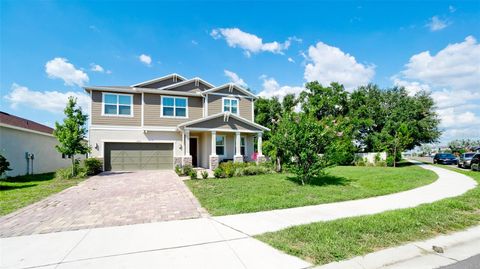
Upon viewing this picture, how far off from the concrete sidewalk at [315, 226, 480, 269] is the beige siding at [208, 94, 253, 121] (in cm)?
1601

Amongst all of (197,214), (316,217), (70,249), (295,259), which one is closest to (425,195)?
(316,217)

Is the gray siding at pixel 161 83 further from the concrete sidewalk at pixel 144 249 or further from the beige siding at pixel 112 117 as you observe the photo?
the concrete sidewalk at pixel 144 249

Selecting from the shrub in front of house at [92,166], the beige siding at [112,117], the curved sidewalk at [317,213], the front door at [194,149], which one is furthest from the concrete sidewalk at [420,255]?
the front door at [194,149]

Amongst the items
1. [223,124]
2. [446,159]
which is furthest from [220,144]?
[446,159]

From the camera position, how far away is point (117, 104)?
17000 mm

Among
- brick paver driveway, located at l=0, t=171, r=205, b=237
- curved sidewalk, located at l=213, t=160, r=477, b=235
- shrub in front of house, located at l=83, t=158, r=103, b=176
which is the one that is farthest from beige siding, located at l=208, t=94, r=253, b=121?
curved sidewalk, located at l=213, t=160, r=477, b=235

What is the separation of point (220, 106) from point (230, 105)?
928 mm

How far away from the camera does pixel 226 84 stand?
19000mm

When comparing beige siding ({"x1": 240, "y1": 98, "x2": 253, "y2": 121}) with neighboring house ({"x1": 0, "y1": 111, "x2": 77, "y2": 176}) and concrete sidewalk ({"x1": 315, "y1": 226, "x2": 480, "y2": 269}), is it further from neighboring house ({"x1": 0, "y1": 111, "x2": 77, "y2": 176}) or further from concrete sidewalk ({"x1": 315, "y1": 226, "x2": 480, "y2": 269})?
concrete sidewalk ({"x1": 315, "y1": 226, "x2": 480, "y2": 269})

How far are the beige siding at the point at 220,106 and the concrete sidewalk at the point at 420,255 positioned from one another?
1601 cm

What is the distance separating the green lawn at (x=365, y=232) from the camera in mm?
3828

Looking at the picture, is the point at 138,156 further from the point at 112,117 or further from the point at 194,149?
the point at 194,149

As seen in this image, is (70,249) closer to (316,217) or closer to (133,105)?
(316,217)

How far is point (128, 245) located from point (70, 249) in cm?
96
